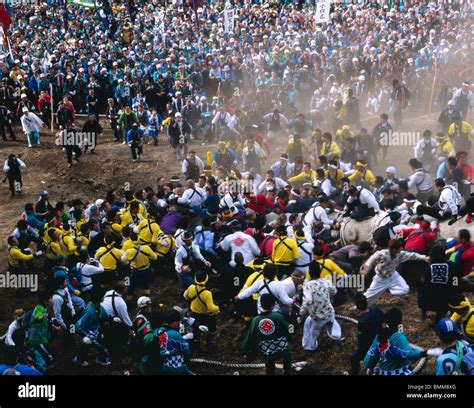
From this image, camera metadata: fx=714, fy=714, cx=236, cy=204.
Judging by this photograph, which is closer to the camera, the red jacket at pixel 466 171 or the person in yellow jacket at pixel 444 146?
the red jacket at pixel 466 171

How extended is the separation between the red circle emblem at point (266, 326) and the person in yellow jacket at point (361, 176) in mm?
7108

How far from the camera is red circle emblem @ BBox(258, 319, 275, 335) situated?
10656 mm

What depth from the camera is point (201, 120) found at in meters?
24.8

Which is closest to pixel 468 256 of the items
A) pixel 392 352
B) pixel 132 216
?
pixel 392 352

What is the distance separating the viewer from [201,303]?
12359 mm

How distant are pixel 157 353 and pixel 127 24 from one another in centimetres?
2542

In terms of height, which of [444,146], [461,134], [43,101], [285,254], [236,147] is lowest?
[285,254]

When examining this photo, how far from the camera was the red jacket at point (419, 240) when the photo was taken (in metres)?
13.2

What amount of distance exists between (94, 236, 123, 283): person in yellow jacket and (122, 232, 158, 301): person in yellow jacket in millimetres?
164

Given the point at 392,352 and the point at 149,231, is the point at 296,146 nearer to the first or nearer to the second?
the point at 149,231

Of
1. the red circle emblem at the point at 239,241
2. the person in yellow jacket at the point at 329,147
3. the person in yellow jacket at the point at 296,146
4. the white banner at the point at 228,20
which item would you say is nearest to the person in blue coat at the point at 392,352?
Result: the red circle emblem at the point at 239,241

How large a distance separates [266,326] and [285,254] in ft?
8.75

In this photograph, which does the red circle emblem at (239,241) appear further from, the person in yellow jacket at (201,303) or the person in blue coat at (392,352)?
the person in blue coat at (392,352)
